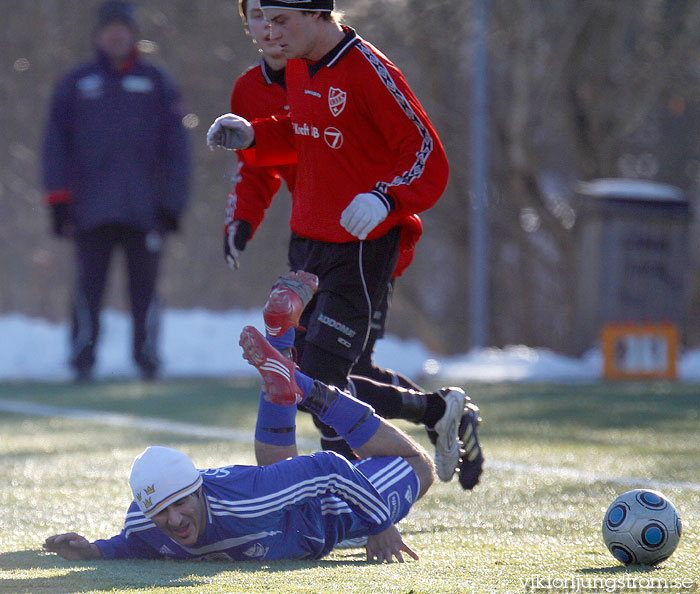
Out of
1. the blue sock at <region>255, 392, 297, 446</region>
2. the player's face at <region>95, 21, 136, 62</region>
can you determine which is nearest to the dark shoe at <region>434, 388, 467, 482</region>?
the blue sock at <region>255, 392, 297, 446</region>

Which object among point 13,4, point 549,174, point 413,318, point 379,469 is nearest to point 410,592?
point 379,469

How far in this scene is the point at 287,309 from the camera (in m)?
4.47

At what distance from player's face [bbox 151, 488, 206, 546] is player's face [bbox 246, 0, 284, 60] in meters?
1.86

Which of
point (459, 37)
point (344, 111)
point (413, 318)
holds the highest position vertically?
point (459, 37)

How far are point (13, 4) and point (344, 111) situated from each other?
55.6ft

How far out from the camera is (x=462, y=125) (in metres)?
17.8

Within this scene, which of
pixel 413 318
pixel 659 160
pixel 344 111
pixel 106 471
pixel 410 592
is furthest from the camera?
Result: pixel 413 318

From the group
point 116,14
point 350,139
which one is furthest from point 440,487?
point 116,14

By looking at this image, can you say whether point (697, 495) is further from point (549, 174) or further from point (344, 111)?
point (549, 174)

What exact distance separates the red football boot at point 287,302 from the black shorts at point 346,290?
34 centimetres

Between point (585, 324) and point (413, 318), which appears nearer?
point (585, 324)

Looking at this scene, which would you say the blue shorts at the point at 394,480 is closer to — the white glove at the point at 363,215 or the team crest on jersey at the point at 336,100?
the white glove at the point at 363,215

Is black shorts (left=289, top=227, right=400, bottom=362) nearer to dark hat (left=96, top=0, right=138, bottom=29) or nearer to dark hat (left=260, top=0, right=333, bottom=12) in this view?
dark hat (left=260, top=0, right=333, bottom=12)

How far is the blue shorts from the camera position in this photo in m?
Result: 4.49
